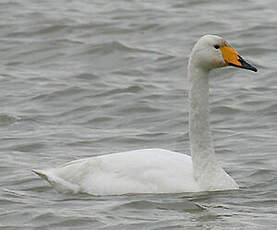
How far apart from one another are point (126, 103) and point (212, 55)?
4.21 meters

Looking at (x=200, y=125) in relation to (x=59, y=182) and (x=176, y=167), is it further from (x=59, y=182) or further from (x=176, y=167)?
(x=59, y=182)

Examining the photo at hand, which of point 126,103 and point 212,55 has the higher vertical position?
point 212,55

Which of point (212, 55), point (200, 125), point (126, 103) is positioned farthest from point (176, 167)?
point (126, 103)

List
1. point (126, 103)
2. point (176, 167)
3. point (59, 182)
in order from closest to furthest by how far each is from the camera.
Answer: point (176, 167) → point (59, 182) → point (126, 103)

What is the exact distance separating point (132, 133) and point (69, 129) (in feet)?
2.50

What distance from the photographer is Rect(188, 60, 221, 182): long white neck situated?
28.8 feet

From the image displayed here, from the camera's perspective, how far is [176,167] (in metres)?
8.70

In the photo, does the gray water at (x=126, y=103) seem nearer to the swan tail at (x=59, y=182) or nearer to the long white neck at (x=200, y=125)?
the swan tail at (x=59, y=182)

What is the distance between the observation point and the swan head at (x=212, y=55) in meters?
8.73

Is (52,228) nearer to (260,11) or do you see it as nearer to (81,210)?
(81,210)

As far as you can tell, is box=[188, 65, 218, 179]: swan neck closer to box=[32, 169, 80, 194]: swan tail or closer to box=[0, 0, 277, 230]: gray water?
box=[0, 0, 277, 230]: gray water

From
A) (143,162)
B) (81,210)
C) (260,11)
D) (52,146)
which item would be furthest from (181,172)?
(260,11)

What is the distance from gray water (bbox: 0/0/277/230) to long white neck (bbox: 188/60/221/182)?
32 centimetres

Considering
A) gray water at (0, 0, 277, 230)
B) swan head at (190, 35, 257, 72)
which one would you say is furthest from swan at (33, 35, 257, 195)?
gray water at (0, 0, 277, 230)
